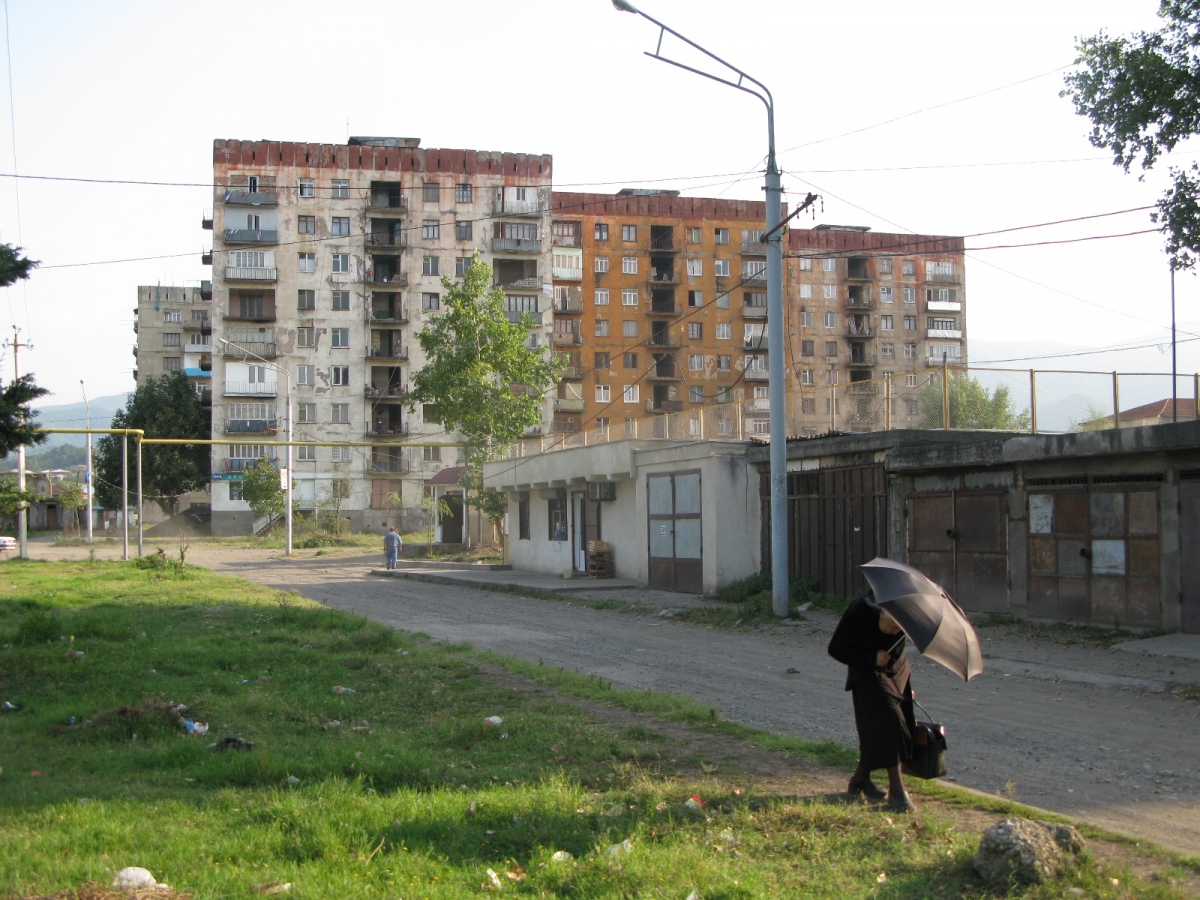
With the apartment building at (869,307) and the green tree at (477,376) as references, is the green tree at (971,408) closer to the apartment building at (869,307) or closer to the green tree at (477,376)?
the green tree at (477,376)

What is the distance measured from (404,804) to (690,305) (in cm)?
8211

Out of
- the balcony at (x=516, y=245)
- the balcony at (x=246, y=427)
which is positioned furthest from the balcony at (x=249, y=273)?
the balcony at (x=516, y=245)

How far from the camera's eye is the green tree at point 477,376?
46.2 meters

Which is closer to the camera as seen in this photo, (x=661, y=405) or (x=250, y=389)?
(x=250, y=389)

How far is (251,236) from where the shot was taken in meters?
74.4

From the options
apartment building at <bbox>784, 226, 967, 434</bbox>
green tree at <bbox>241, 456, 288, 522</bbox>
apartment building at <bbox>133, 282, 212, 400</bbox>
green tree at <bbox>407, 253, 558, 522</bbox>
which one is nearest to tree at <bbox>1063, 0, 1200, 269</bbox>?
green tree at <bbox>407, 253, 558, 522</bbox>

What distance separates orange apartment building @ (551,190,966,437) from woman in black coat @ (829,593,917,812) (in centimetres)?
7678

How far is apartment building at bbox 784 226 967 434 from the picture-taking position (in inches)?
3465

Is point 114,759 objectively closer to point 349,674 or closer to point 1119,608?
point 349,674

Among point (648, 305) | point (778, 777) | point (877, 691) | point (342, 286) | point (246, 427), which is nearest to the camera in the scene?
point (877, 691)

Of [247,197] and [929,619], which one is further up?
[247,197]

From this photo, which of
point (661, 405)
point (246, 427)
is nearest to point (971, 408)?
point (246, 427)

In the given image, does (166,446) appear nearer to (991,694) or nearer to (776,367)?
(776,367)

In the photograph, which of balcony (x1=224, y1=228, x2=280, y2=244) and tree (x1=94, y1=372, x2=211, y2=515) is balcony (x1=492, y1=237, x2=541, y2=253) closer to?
balcony (x1=224, y1=228, x2=280, y2=244)
